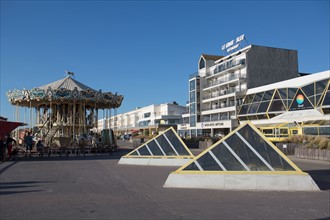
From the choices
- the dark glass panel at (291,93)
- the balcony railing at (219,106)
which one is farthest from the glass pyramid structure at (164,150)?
the balcony railing at (219,106)

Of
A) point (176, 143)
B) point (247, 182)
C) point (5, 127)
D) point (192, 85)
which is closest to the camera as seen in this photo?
point (247, 182)

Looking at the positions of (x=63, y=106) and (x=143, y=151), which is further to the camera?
(x=63, y=106)

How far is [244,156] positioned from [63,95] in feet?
82.5

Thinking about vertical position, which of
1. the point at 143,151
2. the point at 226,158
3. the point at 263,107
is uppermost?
the point at 263,107

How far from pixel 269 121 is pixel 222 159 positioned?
140 feet

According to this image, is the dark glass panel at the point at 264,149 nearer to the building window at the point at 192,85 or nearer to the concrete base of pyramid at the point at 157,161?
the concrete base of pyramid at the point at 157,161

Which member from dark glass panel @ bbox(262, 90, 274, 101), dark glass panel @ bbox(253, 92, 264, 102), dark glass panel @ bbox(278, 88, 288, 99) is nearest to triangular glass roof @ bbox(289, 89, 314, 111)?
dark glass panel @ bbox(278, 88, 288, 99)

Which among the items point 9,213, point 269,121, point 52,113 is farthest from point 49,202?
point 269,121

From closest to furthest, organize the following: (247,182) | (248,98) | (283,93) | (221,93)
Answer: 1. (247,182)
2. (283,93)
3. (248,98)
4. (221,93)

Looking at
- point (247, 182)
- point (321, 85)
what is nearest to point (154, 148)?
point (247, 182)

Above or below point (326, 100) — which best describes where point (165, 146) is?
below

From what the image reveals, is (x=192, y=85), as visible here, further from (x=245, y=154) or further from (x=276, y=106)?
(x=245, y=154)

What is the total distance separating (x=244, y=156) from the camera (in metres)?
11.0

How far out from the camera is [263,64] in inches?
2425
